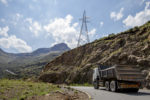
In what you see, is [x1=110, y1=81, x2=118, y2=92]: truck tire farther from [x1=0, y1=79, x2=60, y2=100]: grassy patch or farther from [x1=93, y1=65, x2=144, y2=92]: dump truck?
[x1=0, y1=79, x2=60, y2=100]: grassy patch

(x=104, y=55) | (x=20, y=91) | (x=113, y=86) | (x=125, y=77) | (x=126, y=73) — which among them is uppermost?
(x=104, y=55)

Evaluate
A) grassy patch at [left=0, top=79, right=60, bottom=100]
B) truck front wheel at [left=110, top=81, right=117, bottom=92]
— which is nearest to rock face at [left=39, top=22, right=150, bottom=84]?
truck front wheel at [left=110, top=81, right=117, bottom=92]

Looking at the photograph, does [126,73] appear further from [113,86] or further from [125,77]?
[113,86]

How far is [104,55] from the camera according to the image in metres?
31.4

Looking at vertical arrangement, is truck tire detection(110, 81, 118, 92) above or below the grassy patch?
above

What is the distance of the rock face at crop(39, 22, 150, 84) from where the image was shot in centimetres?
2302

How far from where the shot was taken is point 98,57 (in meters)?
32.8

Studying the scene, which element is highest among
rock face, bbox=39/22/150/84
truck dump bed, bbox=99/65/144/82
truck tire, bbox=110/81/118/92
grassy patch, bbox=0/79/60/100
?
rock face, bbox=39/22/150/84

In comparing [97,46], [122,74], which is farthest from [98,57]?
[122,74]

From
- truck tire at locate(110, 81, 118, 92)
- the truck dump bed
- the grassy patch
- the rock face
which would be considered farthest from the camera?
the rock face

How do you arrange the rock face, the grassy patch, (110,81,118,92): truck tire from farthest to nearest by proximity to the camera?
the rock face, (110,81,118,92): truck tire, the grassy patch

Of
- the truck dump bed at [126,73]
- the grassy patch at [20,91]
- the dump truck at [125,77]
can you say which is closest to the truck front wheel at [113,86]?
the dump truck at [125,77]

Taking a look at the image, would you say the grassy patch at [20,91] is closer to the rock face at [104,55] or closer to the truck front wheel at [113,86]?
the truck front wheel at [113,86]

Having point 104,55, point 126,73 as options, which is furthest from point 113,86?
point 104,55
